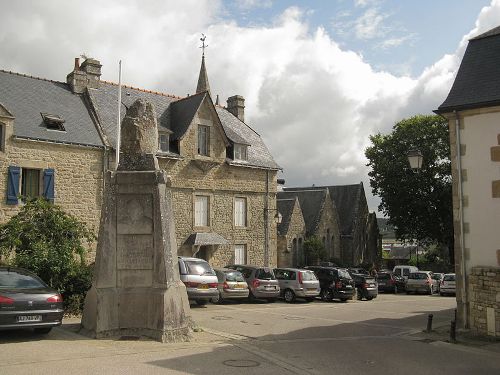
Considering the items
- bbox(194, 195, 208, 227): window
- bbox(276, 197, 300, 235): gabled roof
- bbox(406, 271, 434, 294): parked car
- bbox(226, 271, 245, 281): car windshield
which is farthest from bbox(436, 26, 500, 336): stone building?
bbox(276, 197, 300, 235): gabled roof

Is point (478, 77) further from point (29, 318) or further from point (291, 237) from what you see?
point (291, 237)

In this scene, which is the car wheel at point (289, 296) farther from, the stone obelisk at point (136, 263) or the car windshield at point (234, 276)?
the stone obelisk at point (136, 263)

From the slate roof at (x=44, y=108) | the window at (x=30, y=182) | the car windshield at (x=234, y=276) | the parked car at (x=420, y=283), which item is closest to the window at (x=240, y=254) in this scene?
the car windshield at (x=234, y=276)

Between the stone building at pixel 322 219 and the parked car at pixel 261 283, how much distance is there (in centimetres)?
1866

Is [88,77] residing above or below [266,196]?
above

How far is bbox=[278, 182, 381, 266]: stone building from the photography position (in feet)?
138

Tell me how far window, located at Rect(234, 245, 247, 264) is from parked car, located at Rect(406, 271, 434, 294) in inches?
409

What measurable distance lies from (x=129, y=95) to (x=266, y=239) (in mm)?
10531

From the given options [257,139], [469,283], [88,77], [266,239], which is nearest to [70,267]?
[469,283]

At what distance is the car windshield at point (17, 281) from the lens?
9.98 meters

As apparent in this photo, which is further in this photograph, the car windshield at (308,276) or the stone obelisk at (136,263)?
the car windshield at (308,276)

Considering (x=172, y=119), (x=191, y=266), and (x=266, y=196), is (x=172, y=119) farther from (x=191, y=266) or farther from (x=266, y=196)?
(x=191, y=266)

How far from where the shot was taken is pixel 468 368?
29.8 feet

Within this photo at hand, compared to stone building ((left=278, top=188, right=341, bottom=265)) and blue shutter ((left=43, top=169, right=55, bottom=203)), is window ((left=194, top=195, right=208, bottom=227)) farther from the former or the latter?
stone building ((left=278, top=188, right=341, bottom=265))
